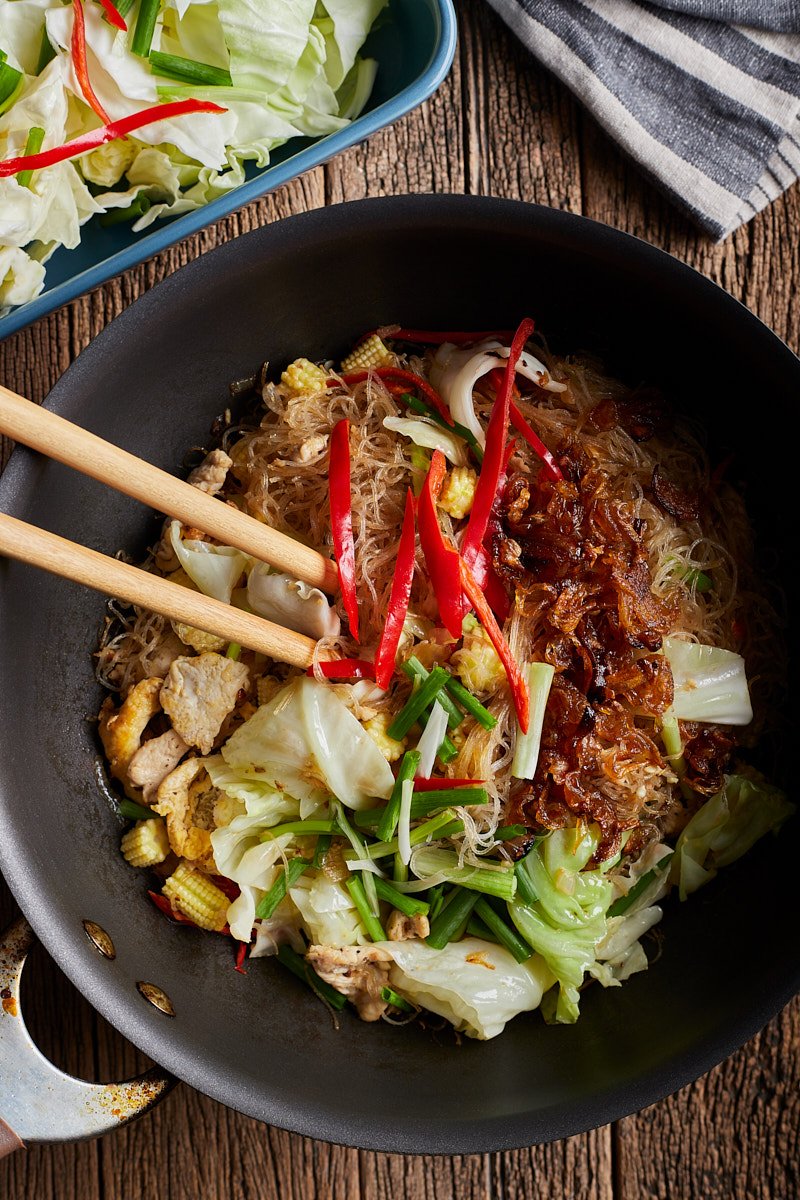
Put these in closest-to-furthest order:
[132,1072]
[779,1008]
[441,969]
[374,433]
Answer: [779,1008]
[441,969]
[374,433]
[132,1072]

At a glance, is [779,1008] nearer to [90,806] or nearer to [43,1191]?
[90,806]

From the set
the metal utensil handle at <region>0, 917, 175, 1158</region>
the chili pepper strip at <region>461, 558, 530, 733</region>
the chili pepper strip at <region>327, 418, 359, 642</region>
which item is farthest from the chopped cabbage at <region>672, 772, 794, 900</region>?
the metal utensil handle at <region>0, 917, 175, 1158</region>

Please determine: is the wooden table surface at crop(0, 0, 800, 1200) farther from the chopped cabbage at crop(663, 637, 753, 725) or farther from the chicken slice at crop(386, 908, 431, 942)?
the chopped cabbage at crop(663, 637, 753, 725)

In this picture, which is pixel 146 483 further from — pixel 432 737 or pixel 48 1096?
pixel 48 1096

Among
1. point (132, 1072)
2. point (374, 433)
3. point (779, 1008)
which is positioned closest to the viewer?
point (779, 1008)

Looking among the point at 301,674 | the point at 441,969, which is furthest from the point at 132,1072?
the point at 301,674

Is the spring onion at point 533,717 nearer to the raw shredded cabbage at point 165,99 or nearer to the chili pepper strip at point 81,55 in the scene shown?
the raw shredded cabbage at point 165,99
